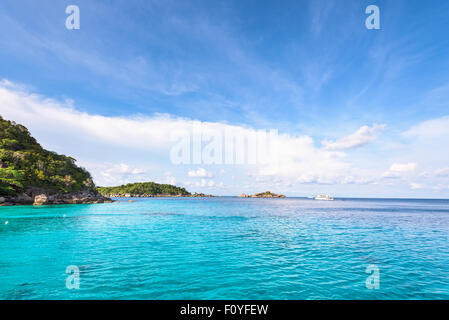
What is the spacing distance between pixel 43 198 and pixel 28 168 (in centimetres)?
1832

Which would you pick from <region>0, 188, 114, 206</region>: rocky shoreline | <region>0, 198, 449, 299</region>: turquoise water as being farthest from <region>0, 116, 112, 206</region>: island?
<region>0, 198, 449, 299</region>: turquoise water

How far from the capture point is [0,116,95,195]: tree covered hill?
3325 inches

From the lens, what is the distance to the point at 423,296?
12453mm

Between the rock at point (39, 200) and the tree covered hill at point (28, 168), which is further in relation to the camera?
the rock at point (39, 200)

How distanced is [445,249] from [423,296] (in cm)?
1789

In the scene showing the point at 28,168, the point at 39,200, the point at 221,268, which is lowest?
the point at 39,200

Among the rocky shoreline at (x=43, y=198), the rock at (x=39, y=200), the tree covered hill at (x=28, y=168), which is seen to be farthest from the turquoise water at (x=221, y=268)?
the rocky shoreline at (x=43, y=198)

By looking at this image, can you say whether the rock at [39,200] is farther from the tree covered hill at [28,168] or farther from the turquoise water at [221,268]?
the turquoise water at [221,268]

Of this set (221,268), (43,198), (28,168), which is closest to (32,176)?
(28,168)

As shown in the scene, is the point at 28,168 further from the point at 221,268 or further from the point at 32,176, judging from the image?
the point at 221,268

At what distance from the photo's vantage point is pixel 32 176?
9762cm

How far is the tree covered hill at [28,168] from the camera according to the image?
8445 cm
